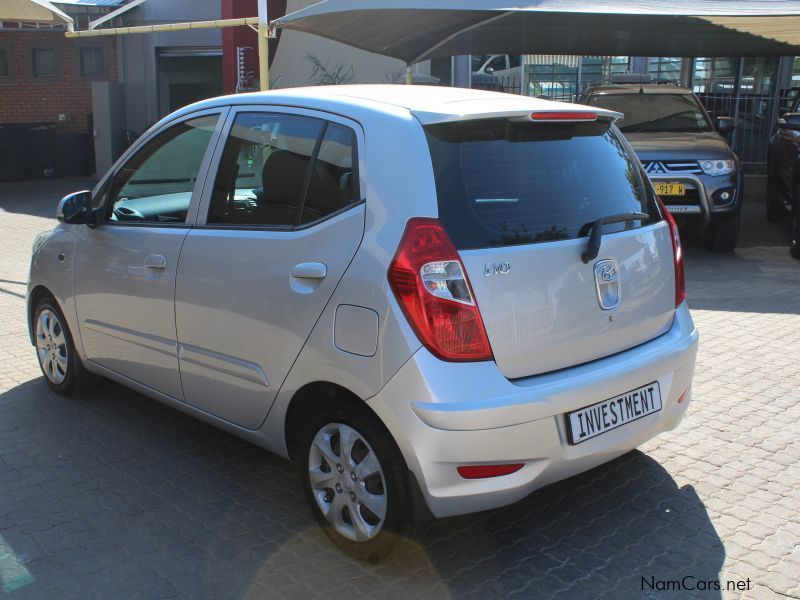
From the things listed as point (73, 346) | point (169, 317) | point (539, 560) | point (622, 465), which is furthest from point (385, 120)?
point (73, 346)

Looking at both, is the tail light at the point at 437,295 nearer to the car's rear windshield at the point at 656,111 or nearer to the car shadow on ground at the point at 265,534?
the car shadow on ground at the point at 265,534

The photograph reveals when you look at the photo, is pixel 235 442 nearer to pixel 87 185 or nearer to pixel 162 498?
pixel 162 498

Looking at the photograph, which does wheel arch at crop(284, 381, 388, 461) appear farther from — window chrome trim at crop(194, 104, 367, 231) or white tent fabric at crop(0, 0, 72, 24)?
white tent fabric at crop(0, 0, 72, 24)

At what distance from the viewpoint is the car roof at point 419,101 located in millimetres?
3428

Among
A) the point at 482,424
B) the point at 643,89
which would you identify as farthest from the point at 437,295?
the point at 643,89

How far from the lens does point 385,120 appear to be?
3426 mm

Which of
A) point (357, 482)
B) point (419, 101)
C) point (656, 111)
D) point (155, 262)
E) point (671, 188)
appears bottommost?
point (357, 482)

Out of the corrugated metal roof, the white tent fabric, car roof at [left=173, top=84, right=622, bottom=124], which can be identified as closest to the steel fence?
the white tent fabric

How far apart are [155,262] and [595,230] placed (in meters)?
2.08

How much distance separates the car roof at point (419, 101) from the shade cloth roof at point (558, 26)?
7.05m

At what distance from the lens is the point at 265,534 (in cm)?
379

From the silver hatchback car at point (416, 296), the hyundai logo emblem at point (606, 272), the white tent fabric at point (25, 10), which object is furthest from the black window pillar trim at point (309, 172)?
the white tent fabric at point (25, 10)

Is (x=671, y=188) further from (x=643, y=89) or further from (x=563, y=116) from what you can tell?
(x=563, y=116)

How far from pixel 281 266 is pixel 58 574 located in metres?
1.47
